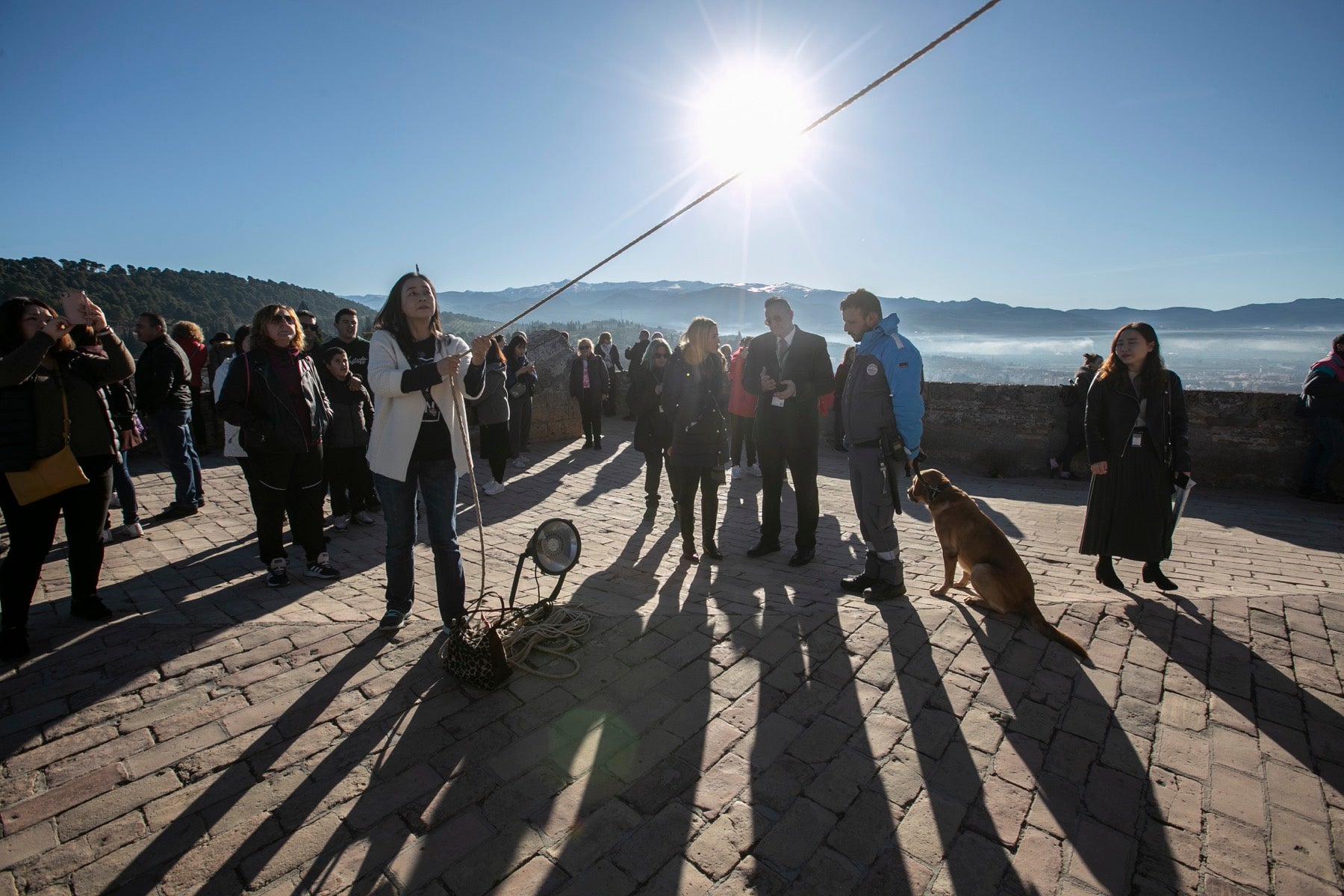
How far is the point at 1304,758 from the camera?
8.04ft

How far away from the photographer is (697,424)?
5.00 metres

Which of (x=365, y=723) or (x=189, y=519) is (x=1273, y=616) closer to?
(x=365, y=723)

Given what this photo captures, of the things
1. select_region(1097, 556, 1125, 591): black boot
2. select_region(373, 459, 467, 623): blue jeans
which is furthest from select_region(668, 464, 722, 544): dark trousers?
select_region(1097, 556, 1125, 591): black boot

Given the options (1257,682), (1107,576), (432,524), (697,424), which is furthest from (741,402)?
(1257,682)

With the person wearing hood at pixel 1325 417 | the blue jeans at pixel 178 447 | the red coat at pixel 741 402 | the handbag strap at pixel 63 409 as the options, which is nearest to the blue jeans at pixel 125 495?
the blue jeans at pixel 178 447

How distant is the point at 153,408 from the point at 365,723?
5425mm

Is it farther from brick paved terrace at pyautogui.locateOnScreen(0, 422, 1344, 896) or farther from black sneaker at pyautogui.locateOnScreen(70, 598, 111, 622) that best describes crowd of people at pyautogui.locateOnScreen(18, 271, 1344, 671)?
brick paved terrace at pyautogui.locateOnScreen(0, 422, 1344, 896)

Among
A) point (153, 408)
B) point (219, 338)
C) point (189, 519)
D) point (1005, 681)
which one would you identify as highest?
point (219, 338)

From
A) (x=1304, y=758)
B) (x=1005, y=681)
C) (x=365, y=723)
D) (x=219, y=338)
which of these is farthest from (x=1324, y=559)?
(x=219, y=338)

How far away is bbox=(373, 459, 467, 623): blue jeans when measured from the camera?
334 centimetres

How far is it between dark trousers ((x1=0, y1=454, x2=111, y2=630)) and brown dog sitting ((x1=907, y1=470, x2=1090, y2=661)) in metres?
5.39

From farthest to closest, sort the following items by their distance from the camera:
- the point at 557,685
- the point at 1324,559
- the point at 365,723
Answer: the point at 1324,559
the point at 557,685
the point at 365,723

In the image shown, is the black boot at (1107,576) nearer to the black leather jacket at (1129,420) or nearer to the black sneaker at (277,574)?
the black leather jacket at (1129,420)

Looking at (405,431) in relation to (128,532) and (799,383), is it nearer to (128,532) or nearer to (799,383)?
(799,383)
